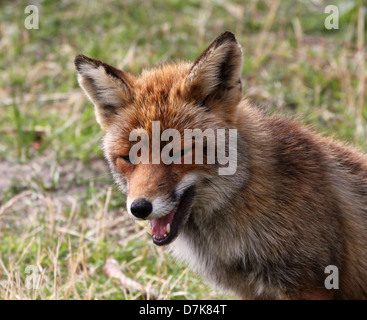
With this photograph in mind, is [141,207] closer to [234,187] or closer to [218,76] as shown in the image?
[234,187]

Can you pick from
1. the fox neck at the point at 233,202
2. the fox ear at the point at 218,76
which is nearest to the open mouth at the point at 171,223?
the fox neck at the point at 233,202

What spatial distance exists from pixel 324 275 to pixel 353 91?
4697 millimetres

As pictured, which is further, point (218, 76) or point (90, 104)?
point (90, 104)

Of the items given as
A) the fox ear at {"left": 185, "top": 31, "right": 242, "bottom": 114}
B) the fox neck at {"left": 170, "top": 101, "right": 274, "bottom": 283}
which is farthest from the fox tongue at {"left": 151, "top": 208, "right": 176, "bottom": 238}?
the fox ear at {"left": 185, "top": 31, "right": 242, "bottom": 114}

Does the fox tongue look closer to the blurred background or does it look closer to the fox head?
the fox head

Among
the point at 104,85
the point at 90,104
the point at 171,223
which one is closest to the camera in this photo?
the point at 171,223

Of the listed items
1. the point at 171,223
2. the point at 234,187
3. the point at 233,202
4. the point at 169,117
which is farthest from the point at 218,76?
the point at 171,223

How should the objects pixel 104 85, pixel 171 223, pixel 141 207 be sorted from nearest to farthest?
pixel 141 207, pixel 171 223, pixel 104 85

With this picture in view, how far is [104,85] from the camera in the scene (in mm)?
4715

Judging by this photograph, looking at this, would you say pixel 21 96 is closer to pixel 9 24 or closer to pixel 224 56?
pixel 9 24

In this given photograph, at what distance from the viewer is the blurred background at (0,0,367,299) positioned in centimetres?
593

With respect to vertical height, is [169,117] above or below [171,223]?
above

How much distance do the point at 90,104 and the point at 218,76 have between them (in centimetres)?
433

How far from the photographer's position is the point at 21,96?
9055 mm
